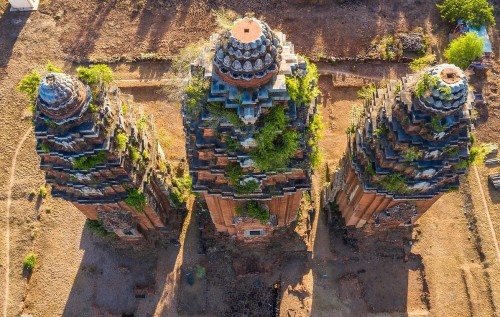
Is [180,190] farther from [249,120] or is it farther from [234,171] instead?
[249,120]

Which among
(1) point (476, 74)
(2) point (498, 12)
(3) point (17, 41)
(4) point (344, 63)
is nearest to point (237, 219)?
(4) point (344, 63)

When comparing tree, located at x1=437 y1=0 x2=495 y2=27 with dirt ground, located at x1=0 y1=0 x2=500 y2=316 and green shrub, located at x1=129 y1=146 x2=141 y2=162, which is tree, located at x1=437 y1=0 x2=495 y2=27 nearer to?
dirt ground, located at x1=0 y1=0 x2=500 y2=316

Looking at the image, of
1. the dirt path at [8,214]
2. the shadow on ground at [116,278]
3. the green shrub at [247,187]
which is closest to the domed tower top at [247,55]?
the green shrub at [247,187]

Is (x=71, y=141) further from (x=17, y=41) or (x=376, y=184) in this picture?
(x=17, y=41)

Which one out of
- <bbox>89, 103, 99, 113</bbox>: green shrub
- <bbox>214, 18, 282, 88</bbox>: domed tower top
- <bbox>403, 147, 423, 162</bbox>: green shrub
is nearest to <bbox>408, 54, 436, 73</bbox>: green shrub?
<bbox>403, 147, 423, 162</bbox>: green shrub

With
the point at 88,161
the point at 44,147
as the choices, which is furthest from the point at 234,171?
the point at 44,147

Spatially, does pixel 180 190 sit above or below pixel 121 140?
above
